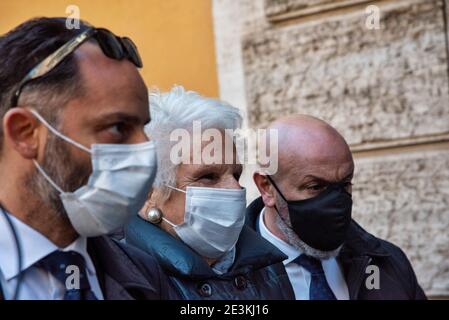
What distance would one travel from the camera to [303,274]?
3.37m

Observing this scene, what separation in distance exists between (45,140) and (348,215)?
170 cm

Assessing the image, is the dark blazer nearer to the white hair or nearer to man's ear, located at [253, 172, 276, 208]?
the white hair

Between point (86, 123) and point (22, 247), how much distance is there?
0.33 m

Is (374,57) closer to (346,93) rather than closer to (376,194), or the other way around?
(346,93)

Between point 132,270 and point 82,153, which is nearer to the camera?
point 82,153

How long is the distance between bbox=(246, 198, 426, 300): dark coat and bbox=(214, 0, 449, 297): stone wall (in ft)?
3.30

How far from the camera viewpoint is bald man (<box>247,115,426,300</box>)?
336cm

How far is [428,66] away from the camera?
4.52 metres

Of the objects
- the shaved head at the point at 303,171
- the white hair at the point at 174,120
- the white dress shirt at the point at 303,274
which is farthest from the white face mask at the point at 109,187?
the shaved head at the point at 303,171

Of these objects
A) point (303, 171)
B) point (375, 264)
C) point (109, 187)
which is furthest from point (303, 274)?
point (109, 187)

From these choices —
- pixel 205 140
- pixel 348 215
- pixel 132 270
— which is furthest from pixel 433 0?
pixel 132 270

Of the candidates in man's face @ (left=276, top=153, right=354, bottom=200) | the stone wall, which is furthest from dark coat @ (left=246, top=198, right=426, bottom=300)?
the stone wall

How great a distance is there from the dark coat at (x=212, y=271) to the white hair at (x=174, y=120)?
208mm
